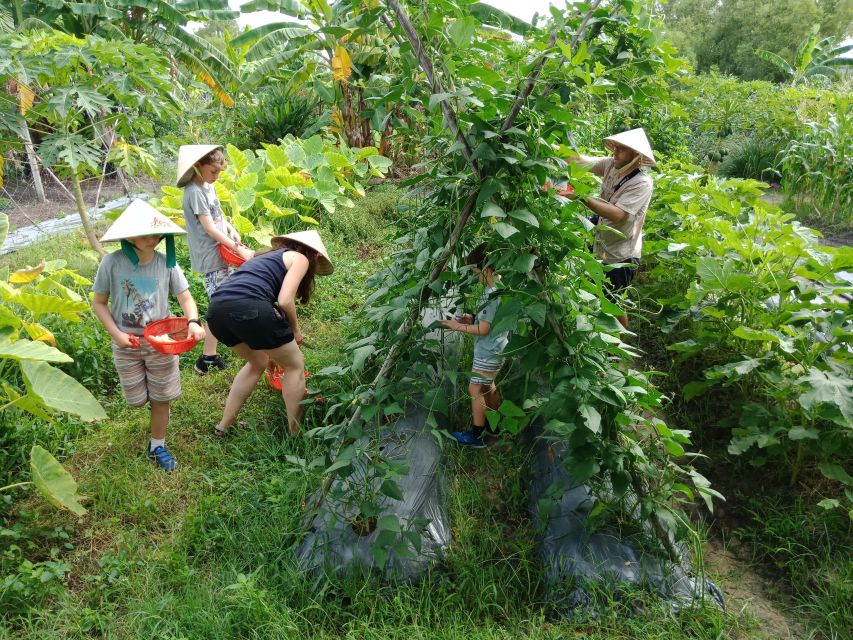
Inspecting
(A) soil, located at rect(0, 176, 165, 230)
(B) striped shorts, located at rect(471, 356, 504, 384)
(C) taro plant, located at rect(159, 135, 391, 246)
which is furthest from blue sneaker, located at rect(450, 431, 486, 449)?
(A) soil, located at rect(0, 176, 165, 230)

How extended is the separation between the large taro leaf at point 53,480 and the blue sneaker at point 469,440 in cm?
184

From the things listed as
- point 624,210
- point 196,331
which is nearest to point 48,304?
point 196,331

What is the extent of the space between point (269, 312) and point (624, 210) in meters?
2.11

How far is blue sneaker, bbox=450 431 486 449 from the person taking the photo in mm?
3348

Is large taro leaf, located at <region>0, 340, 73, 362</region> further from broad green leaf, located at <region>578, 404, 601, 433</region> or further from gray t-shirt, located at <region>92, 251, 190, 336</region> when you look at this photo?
broad green leaf, located at <region>578, 404, 601, 433</region>

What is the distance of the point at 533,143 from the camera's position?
86.3 inches

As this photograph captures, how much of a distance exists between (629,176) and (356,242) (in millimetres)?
3670

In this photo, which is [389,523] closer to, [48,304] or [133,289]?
[133,289]

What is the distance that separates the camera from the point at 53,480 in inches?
108


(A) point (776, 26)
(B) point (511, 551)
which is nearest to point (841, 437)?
(B) point (511, 551)

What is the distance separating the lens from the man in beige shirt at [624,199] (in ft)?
11.9

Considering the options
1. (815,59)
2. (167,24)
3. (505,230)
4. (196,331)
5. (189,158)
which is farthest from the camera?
(815,59)

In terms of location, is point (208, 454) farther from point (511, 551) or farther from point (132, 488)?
point (511, 551)

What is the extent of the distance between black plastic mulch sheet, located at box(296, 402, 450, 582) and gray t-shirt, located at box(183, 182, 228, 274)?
218 centimetres
